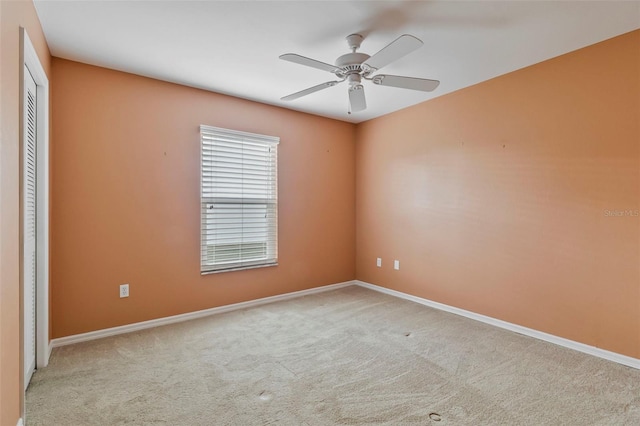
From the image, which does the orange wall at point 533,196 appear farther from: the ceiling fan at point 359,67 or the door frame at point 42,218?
the door frame at point 42,218

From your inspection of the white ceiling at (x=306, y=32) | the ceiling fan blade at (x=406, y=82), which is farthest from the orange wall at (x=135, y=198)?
the ceiling fan blade at (x=406, y=82)

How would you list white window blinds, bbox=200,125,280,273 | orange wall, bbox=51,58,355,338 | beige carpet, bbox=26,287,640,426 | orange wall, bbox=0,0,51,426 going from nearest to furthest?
orange wall, bbox=0,0,51,426
beige carpet, bbox=26,287,640,426
orange wall, bbox=51,58,355,338
white window blinds, bbox=200,125,280,273

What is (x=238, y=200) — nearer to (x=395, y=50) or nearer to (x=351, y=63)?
(x=351, y=63)

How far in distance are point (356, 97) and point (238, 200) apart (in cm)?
187

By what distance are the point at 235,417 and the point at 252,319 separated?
1597 millimetres

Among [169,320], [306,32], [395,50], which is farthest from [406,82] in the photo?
[169,320]

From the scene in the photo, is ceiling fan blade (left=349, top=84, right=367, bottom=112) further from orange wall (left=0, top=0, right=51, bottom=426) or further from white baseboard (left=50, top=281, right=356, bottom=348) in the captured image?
white baseboard (left=50, top=281, right=356, bottom=348)

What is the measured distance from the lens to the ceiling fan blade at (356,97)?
2557 mm

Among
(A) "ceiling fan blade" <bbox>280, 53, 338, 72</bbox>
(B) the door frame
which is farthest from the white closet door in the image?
(A) "ceiling fan blade" <bbox>280, 53, 338, 72</bbox>

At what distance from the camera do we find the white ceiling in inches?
82.1

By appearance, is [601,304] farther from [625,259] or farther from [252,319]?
[252,319]

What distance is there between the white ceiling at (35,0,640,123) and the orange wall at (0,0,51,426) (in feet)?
2.27

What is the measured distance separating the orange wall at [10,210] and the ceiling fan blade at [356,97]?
6.64 feet

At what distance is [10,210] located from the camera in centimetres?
154
